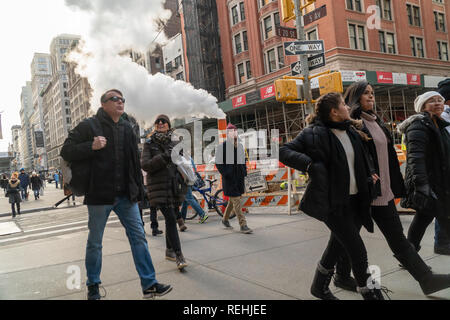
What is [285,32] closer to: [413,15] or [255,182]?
[255,182]

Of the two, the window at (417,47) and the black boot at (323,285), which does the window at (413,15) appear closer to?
the window at (417,47)

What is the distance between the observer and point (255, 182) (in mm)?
9000

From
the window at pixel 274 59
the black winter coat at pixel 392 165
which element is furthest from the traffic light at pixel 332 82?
the window at pixel 274 59

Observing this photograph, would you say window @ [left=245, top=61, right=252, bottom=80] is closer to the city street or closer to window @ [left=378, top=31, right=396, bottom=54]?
window @ [left=378, top=31, right=396, bottom=54]

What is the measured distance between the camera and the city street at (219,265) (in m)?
3.42

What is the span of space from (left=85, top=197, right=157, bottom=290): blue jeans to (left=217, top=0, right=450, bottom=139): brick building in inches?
856

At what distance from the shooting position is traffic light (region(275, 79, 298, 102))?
977cm

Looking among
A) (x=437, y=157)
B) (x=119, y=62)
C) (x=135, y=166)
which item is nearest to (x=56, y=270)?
(x=135, y=166)

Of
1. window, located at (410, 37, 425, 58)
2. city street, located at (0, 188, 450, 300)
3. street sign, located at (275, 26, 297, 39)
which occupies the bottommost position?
city street, located at (0, 188, 450, 300)

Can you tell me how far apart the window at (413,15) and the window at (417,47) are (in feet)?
4.69

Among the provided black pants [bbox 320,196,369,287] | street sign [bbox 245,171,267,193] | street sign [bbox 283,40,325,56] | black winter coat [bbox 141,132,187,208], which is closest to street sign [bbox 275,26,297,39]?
street sign [bbox 283,40,325,56]

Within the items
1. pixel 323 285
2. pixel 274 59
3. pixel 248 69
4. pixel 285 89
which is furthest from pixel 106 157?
pixel 248 69

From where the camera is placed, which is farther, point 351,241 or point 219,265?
point 219,265

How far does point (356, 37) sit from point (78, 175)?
91.5 ft
